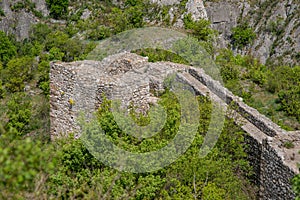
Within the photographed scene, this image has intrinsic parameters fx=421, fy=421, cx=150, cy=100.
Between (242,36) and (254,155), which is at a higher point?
(254,155)

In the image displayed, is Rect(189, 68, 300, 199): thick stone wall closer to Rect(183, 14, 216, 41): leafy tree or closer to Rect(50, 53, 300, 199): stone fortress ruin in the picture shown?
Rect(50, 53, 300, 199): stone fortress ruin

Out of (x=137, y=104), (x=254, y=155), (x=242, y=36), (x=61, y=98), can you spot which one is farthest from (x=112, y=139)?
(x=242, y=36)

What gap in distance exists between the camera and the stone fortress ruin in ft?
30.5

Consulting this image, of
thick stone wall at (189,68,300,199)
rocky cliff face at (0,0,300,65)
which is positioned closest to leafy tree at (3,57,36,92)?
thick stone wall at (189,68,300,199)

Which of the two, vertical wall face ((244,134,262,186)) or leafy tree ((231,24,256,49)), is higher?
vertical wall face ((244,134,262,186))

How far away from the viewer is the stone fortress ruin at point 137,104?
366 inches

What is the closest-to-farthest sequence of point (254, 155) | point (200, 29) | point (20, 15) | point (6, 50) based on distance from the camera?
point (254, 155), point (200, 29), point (6, 50), point (20, 15)

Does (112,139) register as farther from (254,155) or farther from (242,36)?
(242,36)

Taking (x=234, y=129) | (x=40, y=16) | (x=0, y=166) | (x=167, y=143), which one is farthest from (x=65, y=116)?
(x=40, y=16)

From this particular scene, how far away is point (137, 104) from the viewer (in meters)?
11.6

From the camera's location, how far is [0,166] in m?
4.88

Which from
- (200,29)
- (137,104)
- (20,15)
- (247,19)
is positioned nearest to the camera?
(137,104)

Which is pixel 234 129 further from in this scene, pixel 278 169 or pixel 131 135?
pixel 131 135

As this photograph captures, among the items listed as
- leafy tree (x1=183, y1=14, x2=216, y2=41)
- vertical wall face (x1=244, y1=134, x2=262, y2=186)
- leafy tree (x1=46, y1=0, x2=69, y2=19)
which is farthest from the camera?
leafy tree (x1=46, y1=0, x2=69, y2=19)
